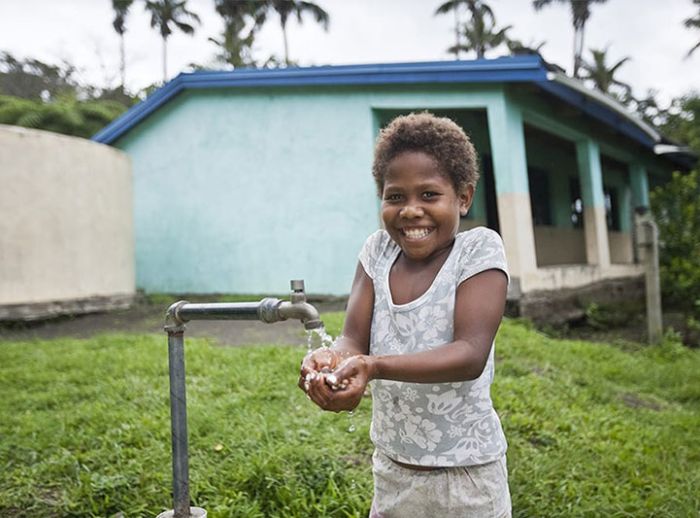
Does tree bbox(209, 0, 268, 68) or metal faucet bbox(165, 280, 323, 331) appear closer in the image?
metal faucet bbox(165, 280, 323, 331)

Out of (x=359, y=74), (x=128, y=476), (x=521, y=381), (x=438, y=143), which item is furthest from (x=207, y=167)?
(x=438, y=143)

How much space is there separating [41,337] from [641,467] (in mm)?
5720

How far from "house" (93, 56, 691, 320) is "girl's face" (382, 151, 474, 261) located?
18.6ft

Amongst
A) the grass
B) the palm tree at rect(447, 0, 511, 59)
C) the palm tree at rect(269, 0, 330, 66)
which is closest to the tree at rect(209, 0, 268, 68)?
the palm tree at rect(269, 0, 330, 66)

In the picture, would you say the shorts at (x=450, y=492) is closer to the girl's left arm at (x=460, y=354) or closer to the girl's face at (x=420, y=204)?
the girl's left arm at (x=460, y=354)

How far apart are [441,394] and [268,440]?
5.51 feet

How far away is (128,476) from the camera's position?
262cm

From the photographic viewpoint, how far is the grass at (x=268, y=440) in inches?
99.0

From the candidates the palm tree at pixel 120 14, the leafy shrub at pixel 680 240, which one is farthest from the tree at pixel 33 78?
the leafy shrub at pixel 680 240

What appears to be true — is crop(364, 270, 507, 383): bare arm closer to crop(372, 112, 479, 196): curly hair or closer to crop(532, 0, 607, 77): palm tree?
crop(372, 112, 479, 196): curly hair

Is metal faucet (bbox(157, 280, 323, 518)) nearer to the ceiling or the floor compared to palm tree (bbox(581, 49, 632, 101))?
nearer to the floor

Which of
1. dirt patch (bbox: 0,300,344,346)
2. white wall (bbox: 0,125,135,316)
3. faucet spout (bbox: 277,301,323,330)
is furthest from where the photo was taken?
white wall (bbox: 0,125,135,316)

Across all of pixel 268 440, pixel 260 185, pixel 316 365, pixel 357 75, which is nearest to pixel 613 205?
pixel 357 75

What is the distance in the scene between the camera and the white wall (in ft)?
22.7
